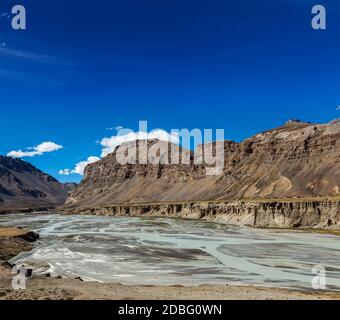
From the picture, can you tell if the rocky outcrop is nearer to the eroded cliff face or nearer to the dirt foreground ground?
the dirt foreground ground

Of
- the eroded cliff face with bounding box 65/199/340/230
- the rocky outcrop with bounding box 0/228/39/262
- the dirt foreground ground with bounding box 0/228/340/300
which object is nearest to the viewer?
the dirt foreground ground with bounding box 0/228/340/300

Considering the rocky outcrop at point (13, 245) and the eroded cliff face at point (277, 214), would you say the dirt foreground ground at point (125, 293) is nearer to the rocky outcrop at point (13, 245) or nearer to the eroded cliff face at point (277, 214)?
the rocky outcrop at point (13, 245)

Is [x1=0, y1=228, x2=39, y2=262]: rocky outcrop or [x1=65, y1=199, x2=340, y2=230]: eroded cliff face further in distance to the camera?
[x1=65, y1=199, x2=340, y2=230]: eroded cliff face

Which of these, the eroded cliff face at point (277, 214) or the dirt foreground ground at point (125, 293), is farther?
the eroded cliff face at point (277, 214)

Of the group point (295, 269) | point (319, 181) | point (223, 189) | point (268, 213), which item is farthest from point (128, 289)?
point (223, 189)

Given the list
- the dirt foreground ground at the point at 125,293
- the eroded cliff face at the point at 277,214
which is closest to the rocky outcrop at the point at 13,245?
the dirt foreground ground at the point at 125,293

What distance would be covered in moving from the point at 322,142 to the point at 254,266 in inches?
5569

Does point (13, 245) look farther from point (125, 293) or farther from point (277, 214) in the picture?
point (277, 214)

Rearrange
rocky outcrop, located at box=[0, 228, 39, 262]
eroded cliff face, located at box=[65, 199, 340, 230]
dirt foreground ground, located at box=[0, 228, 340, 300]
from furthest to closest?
eroded cliff face, located at box=[65, 199, 340, 230], rocky outcrop, located at box=[0, 228, 39, 262], dirt foreground ground, located at box=[0, 228, 340, 300]

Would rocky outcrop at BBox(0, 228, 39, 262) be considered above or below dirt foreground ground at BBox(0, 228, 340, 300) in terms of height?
below

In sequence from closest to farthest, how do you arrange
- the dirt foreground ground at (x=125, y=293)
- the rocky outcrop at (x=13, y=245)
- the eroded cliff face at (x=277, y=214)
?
the dirt foreground ground at (x=125, y=293) → the rocky outcrop at (x=13, y=245) → the eroded cliff face at (x=277, y=214)

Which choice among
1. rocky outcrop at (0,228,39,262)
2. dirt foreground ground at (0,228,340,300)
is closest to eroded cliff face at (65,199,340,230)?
rocky outcrop at (0,228,39,262)

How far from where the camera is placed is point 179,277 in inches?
1464

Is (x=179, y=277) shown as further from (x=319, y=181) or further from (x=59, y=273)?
(x=319, y=181)
